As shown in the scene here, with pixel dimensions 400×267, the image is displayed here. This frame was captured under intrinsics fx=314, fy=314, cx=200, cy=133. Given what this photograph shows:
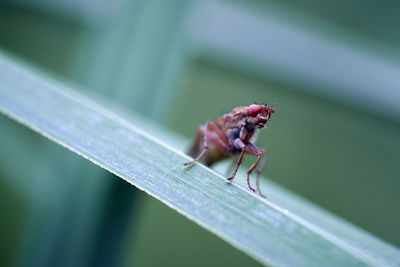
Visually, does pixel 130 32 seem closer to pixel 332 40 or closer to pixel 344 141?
pixel 332 40

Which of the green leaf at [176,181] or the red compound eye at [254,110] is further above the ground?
the red compound eye at [254,110]

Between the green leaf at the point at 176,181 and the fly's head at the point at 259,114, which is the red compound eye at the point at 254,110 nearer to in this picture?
the fly's head at the point at 259,114

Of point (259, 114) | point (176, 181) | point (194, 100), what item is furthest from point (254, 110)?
point (194, 100)

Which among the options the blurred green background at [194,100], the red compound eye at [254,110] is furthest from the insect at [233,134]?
the blurred green background at [194,100]

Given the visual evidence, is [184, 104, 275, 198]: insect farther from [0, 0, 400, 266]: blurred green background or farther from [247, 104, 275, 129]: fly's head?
[0, 0, 400, 266]: blurred green background

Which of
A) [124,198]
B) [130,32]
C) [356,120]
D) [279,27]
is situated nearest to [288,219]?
[124,198]

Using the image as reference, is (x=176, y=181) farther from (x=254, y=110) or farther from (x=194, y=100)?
(x=194, y=100)
